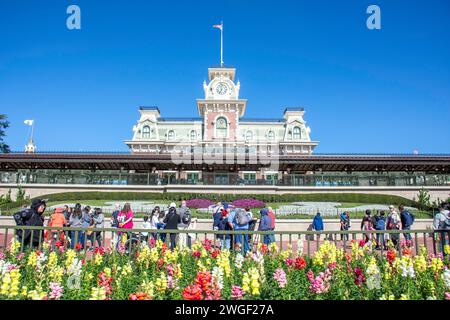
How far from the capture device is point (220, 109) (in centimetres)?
5344

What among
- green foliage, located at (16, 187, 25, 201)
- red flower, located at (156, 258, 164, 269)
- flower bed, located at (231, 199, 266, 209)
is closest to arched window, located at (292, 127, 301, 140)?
flower bed, located at (231, 199, 266, 209)

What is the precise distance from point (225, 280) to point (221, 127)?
1946 inches

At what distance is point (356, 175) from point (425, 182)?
7046mm

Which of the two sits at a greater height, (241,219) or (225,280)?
(241,219)

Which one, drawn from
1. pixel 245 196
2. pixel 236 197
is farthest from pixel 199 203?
pixel 245 196

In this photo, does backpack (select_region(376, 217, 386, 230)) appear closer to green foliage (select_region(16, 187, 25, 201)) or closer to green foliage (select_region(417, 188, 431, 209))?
green foliage (select_region(417, 188, 431, 209))

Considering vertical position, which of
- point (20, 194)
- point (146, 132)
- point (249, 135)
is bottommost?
point (20, 194)

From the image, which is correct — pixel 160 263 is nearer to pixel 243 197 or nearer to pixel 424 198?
pixel 243 197

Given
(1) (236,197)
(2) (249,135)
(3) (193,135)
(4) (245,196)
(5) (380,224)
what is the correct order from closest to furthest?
(5) (380,224)
(1) (236,197)
(4) (245,196)
(2) (249,135)
(3) (193,135)

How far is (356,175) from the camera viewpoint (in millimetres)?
32188

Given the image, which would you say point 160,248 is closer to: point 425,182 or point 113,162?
point 113,162

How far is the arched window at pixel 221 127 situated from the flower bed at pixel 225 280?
47203 mm
